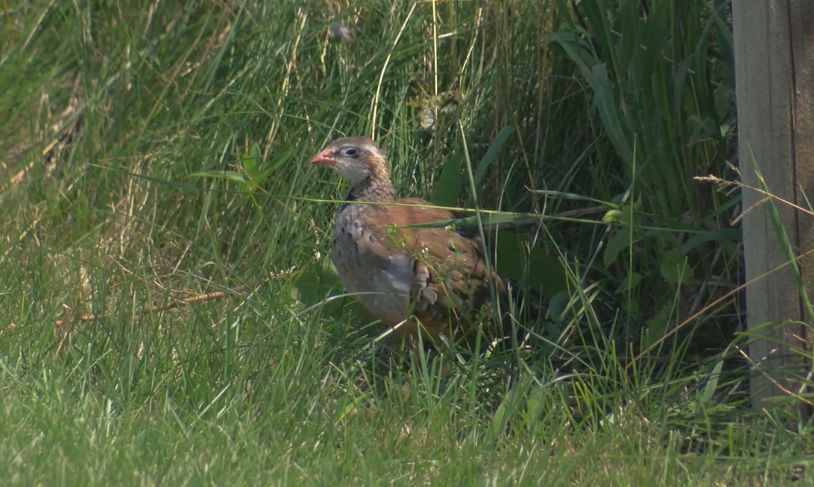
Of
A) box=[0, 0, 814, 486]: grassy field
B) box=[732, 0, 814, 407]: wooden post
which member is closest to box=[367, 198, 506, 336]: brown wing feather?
box=[0, 0, 814, 486]: grassy field

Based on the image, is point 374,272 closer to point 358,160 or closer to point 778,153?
point 358,160

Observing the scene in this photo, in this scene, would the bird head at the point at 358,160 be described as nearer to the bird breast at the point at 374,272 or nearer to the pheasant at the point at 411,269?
the pheasant at the point at 411,269

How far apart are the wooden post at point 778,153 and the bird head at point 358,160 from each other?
1.68 m

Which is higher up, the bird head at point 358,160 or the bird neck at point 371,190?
the bird head at point 358,160

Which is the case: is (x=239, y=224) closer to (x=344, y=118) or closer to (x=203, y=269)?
(x=203, y=269)

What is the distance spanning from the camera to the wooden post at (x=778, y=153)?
12.0ft

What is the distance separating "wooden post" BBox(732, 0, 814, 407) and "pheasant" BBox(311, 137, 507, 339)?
1008 millimetres

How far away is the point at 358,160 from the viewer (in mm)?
5035

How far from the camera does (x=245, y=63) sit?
6.07 metres

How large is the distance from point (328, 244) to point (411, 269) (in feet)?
2.61

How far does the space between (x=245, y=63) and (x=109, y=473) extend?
3.27m

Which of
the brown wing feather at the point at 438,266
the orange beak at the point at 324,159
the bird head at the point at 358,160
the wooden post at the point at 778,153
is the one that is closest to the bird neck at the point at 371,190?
the bird head at the point at 358,160

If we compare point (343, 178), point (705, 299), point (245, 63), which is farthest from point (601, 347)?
point (245, 63)

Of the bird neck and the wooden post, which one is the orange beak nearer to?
the bird neck
